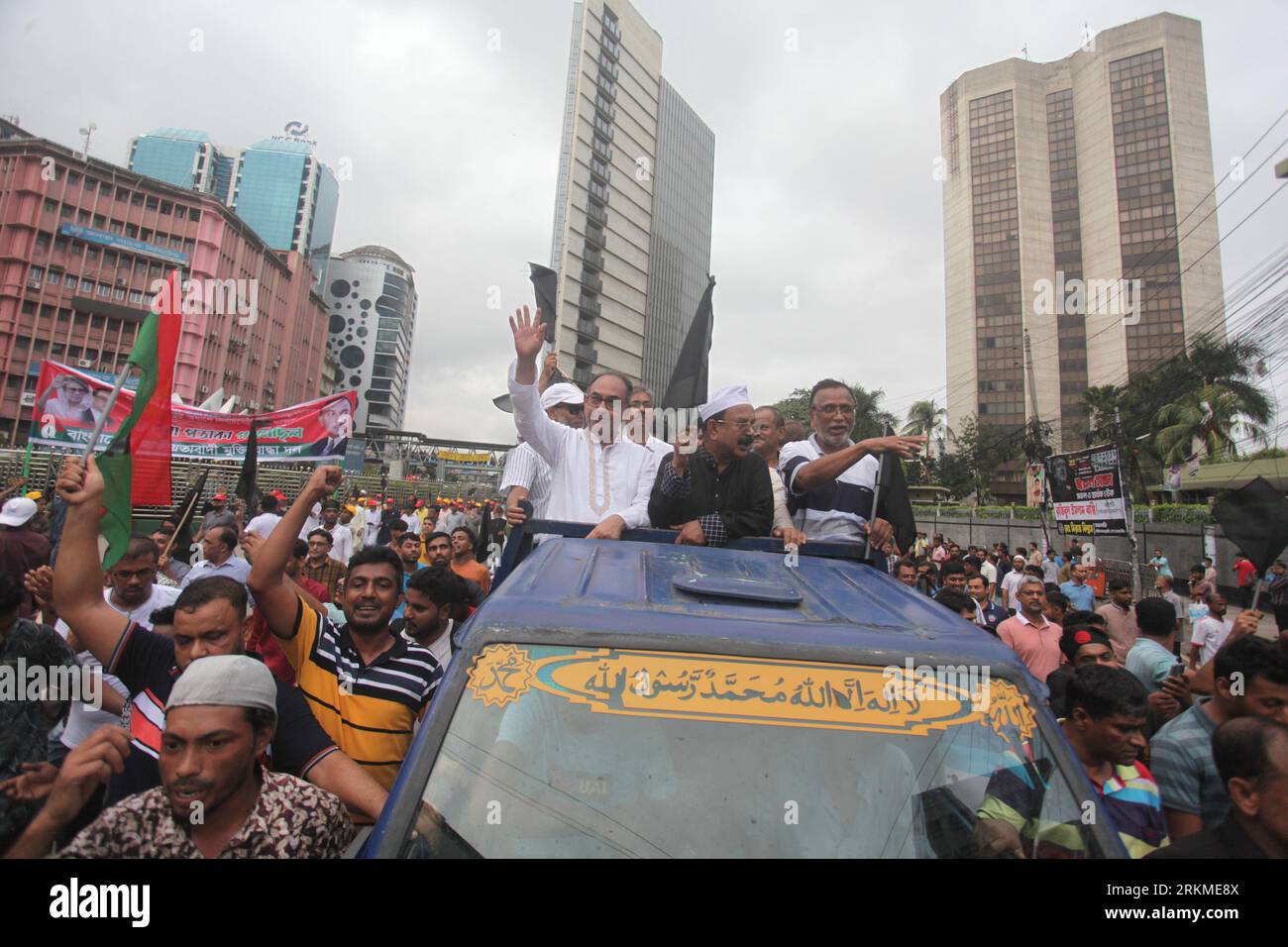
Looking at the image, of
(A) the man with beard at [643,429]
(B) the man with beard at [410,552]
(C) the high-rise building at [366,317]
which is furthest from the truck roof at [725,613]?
(C) the high-rise building at [366,317]

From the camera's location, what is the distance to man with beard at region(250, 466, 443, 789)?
8.18 ft

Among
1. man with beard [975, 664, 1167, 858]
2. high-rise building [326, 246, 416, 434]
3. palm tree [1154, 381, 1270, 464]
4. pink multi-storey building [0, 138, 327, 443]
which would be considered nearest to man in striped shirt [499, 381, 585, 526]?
man with beard [975, 664, 1167, 858]

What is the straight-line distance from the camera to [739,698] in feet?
5.44

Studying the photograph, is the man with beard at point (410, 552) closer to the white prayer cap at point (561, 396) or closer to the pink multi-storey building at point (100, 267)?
the white prayer cap at point (561, 396)

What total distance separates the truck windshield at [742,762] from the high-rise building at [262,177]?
10480cm

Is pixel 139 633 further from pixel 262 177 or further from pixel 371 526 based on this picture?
pixel 262 177

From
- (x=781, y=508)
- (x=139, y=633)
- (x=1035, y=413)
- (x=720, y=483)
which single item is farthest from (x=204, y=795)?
(x=1035, y=413)

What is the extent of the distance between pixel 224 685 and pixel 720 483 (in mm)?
2310

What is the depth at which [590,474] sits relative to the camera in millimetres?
4164

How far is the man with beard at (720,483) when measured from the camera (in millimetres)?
3389

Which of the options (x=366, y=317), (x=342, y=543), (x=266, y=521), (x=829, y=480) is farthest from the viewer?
(x=366, y=317)

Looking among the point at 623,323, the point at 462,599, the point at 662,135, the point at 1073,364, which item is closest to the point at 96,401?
the point at 462,599
